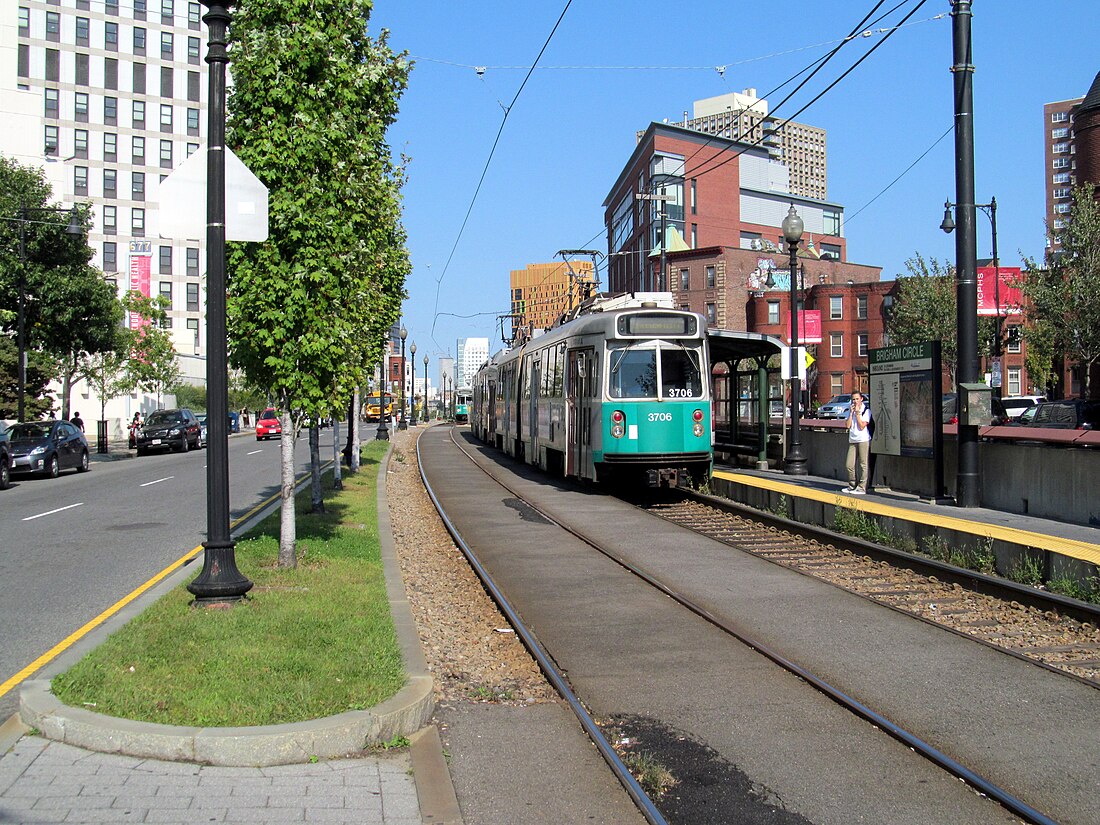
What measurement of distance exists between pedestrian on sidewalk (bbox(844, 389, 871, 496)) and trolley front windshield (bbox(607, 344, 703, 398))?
2.79 m

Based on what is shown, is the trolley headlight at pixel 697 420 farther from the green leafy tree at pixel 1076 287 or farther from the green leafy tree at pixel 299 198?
the green leafy tree at pixel 1076 287

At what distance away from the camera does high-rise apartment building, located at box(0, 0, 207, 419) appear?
69.4 metres

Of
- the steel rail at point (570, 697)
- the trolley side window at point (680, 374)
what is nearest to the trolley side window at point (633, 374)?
the trolley side window at point (680, 374)

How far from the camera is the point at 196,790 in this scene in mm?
4648

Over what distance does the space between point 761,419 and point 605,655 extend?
16.1 metres

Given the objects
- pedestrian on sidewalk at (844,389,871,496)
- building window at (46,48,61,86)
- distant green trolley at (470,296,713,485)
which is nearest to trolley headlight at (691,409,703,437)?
distant green trolley at (470,296,713,485)

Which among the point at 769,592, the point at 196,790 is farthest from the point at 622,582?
the point at 196,790

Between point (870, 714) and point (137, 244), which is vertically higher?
point (137, 244)

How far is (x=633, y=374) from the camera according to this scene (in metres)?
17.5

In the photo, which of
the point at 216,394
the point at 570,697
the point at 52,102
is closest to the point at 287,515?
the point at 216,394

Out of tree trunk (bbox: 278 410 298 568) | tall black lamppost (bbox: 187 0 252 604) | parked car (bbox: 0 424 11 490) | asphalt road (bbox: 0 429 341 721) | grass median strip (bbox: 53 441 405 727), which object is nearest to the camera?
grass median strip (bbox: 53 441 405 727)

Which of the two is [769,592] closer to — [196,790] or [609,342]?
[196,790]

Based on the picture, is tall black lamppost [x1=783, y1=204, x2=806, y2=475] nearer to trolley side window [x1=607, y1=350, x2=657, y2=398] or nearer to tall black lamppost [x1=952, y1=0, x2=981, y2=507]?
trolley side window [x1=607, y1=350, x2=657, y2=398]

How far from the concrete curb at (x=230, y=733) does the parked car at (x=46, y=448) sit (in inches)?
903
